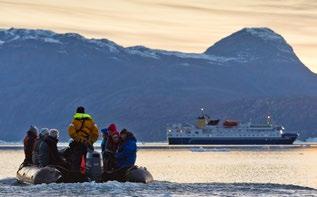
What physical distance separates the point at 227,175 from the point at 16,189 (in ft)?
200

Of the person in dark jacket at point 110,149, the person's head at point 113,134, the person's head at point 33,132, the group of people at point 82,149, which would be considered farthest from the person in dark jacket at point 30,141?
the person's head at point 113,134

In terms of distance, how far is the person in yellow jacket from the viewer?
3759 cm

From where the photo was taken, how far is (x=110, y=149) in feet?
130

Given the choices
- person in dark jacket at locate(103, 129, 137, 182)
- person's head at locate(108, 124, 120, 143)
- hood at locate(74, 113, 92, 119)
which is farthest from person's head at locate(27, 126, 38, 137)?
person in dark jacket at locate(103, 129, 137, 182)

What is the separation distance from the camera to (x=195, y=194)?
35094 mm

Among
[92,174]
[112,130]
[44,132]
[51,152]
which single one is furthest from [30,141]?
[92,174]

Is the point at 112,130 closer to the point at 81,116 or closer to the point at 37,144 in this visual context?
the point at 81,116

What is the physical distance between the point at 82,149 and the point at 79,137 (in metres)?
0.48

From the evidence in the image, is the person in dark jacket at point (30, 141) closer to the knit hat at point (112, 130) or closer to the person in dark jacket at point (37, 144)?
the person in dark jacket at point (37, 144)

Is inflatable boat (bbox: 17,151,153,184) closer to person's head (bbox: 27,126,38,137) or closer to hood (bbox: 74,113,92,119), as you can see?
hood (bbox: 74,113,92,119)

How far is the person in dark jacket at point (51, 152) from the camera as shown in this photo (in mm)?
38188

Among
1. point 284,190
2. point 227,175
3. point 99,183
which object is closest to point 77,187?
point 99,183

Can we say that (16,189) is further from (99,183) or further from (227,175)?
(227,175)

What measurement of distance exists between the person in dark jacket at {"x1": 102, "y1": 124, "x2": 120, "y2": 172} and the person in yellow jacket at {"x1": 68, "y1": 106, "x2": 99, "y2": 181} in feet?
4.72
